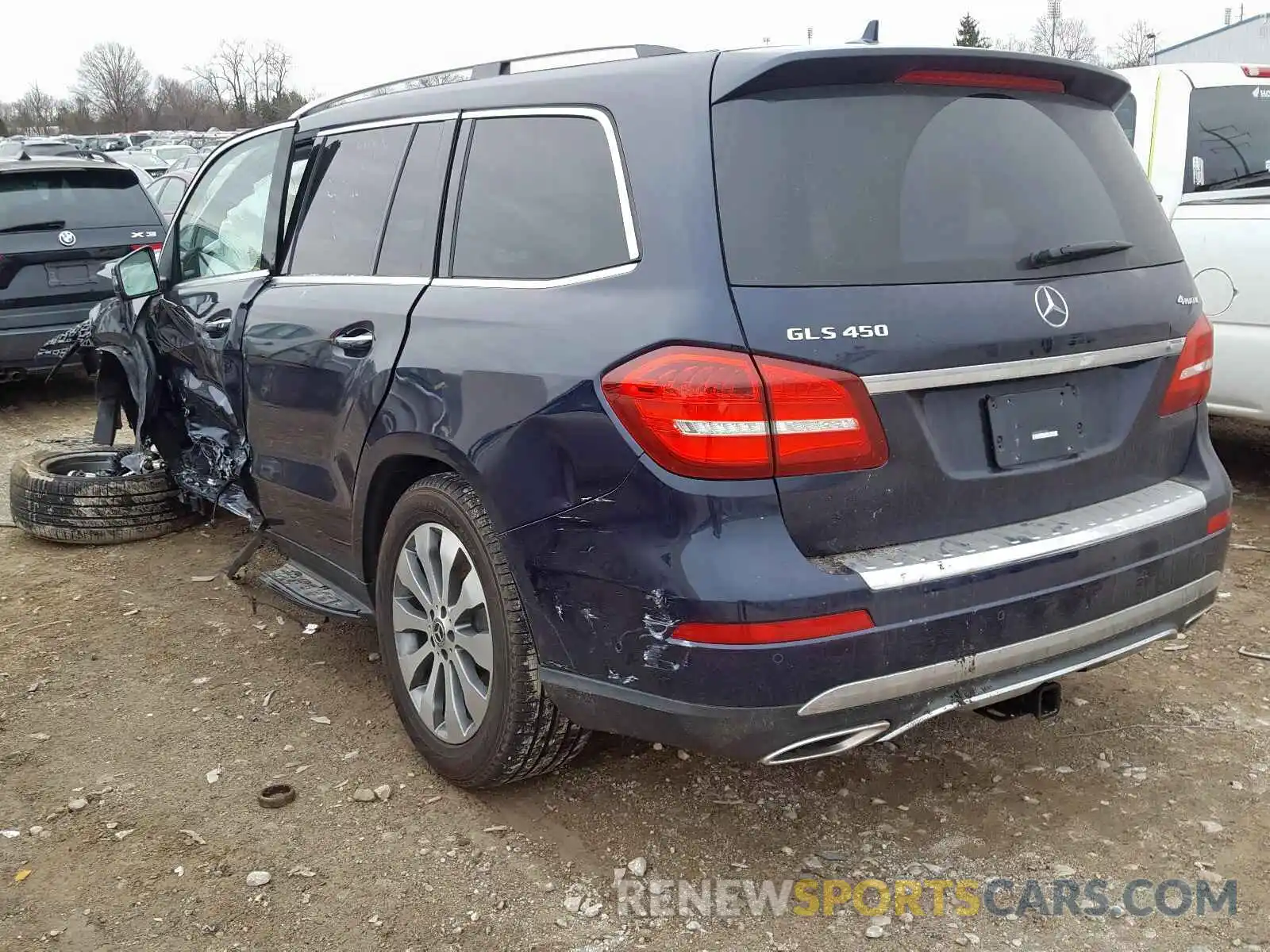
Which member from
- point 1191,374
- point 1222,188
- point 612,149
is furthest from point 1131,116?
point 612,149

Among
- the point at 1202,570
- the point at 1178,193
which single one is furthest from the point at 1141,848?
the point at 1178,193

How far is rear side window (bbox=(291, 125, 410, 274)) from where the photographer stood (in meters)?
3.34

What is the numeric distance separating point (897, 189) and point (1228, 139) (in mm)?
4093

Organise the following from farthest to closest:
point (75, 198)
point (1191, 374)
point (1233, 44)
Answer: point (1233, 44), point (75, 198), point (1191, 374)

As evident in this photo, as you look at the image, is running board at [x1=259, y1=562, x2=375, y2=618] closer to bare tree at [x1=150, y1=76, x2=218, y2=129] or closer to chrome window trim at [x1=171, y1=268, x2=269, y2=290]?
chrome window trim at [x1=171, y1=268, x2=269, y2=290]

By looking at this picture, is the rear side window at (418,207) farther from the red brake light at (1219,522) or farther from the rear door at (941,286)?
the red brake light at (1219,522)

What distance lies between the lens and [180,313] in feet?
15.0

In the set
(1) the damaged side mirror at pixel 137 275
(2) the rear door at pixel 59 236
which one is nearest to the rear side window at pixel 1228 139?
(1) the damaged side mirror at pixel 137 275

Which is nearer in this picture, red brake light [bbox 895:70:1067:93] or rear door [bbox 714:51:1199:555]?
rear door [bbox 714:51:1199:555]

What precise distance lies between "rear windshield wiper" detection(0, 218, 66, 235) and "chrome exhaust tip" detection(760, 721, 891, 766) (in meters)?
7.37

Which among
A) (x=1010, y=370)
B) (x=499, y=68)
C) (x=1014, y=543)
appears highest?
(x=499, y=68)

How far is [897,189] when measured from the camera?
2.43 m

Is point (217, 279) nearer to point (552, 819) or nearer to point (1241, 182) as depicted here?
point (552, 819)

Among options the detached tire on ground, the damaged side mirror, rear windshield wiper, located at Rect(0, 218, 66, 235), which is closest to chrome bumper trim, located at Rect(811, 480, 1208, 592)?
the damaged side mirror
